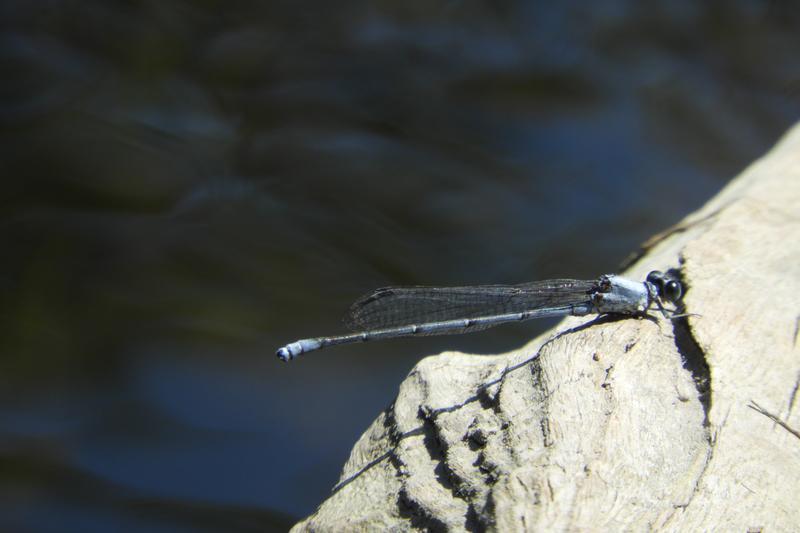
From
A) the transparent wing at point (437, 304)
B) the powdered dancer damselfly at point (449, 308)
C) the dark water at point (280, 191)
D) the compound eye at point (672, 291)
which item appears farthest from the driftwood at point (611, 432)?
the dark water at point (280, 191)

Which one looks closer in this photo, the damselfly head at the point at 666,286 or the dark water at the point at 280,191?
the damselfly head at the point at 666,286

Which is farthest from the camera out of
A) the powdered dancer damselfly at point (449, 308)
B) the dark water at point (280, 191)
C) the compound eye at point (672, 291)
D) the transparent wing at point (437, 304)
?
the dark water at point (280, 191)

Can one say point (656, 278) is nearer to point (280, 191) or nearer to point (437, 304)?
point (437, 304)

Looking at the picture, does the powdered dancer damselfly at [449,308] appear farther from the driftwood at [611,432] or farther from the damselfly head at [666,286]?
the driftwood at [611,432]

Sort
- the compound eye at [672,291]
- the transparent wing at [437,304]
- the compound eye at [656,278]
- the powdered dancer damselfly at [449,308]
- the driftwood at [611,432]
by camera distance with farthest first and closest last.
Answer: the transparent wing at [437,304] → the powdered dancer damselfly at [449,308] → the compound eye at [656,278] → the compound eye at [672,291] → the driftwood at [611,432]

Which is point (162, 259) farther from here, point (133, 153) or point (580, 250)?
point (580, 250)

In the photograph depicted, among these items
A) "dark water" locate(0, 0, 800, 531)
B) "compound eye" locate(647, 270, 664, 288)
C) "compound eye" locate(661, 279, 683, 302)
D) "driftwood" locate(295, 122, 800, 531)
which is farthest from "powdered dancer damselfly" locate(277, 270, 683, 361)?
"dark water" locate(0, 0, 800, 531)

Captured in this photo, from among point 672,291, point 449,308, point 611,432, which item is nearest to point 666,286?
point 672,291
